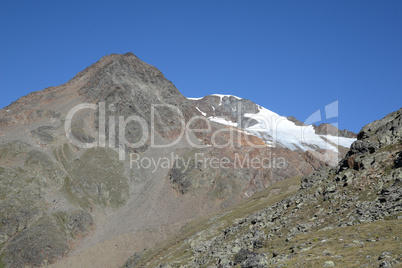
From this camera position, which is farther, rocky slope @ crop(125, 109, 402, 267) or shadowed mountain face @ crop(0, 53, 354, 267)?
shadowed mountain face @ crop(0, 53, 354, 267)

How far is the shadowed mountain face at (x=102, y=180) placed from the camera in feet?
382

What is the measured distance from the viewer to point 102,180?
500 ft

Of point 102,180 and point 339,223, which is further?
point 102,180

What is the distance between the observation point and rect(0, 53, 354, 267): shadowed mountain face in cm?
11650

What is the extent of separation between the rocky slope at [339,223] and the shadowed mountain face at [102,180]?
2671 inches

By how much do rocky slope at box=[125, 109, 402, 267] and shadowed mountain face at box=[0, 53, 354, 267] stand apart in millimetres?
67844

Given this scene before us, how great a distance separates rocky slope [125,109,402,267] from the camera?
29453 mm

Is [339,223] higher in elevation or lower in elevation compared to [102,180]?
lower

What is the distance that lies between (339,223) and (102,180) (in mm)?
126974

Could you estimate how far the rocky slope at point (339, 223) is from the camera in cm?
2945

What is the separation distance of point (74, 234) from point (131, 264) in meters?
48.6

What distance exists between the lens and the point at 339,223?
38.6 m

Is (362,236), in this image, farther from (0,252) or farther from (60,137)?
(60,137)

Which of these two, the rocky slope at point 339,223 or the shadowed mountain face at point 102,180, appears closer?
the rocky slope at point 339,223
